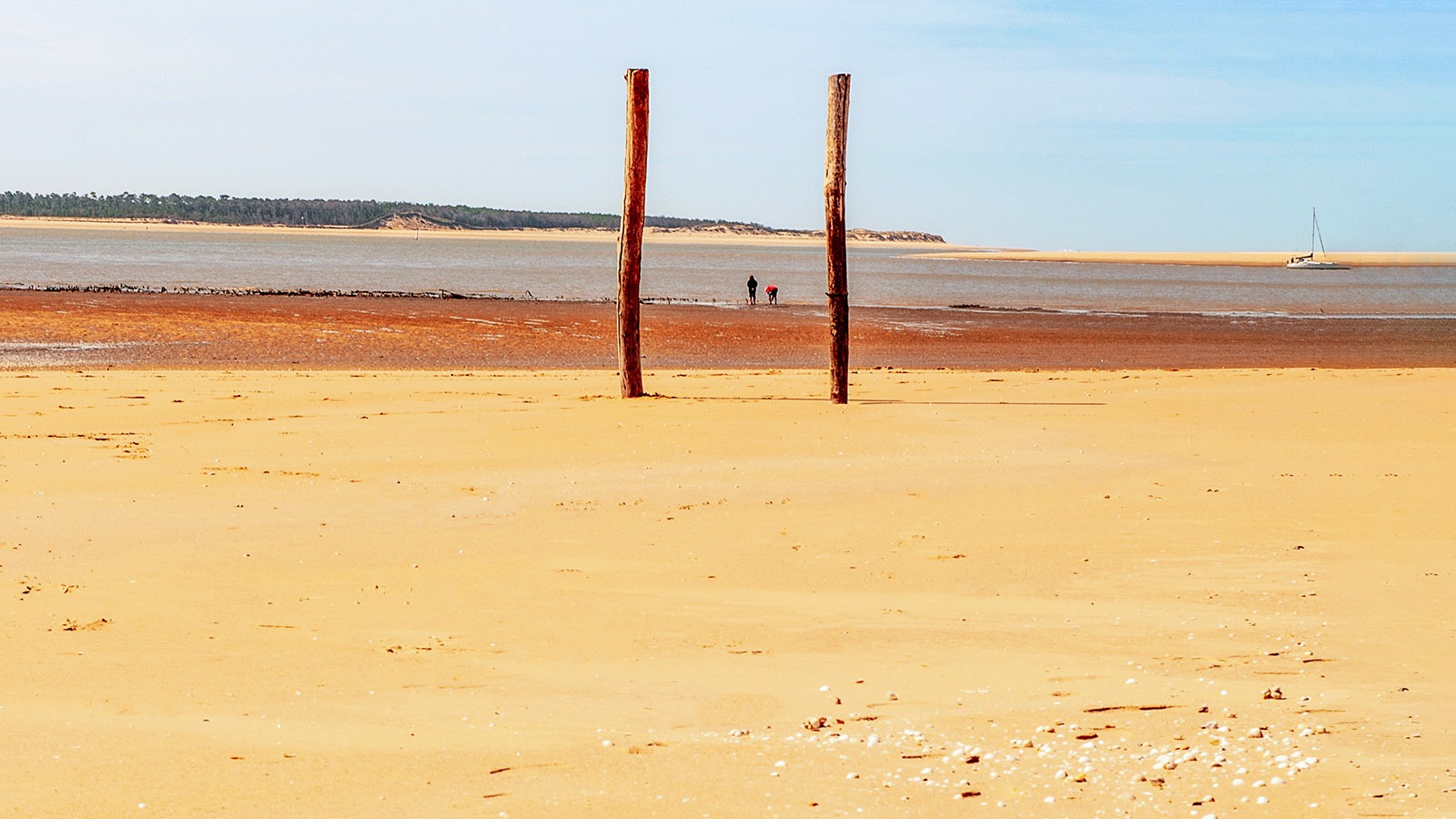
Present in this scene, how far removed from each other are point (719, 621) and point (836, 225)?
977 cm

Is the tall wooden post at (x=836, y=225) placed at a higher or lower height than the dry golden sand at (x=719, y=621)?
higher

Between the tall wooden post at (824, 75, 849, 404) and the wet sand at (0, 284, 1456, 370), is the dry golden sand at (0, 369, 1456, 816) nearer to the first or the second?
the tall wooden post at (824, 75, 849, 404)

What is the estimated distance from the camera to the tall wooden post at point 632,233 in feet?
53.5

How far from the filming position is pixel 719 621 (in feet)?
21.7

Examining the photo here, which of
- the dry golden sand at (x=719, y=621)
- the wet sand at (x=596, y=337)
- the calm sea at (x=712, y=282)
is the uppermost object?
the calm sea at (x=712, y=282)

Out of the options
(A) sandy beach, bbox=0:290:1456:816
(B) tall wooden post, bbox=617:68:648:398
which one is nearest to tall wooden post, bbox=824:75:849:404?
(A) sandy beach, bbox=0:290:1456:816

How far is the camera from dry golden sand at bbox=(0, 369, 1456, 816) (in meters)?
4.42

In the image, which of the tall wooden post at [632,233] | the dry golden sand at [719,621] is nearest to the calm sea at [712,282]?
the tall wooden post at [632,233]

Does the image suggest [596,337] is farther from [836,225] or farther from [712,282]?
[712,282]

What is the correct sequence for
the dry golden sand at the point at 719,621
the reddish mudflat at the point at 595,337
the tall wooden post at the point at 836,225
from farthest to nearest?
the reddish mudflat at the point at 595,337 < the tall wooden post at the point at 836,225 < the dry golden sand at the point at 719,621

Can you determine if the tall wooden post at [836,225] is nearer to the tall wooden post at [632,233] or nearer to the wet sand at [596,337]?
the tall wooden post at [632,233]

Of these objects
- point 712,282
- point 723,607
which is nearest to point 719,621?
point 723,607

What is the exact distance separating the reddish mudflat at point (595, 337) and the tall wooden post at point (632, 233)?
26.9ft

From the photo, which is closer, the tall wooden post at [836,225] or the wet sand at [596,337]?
the tall wooden post at [836,225]
